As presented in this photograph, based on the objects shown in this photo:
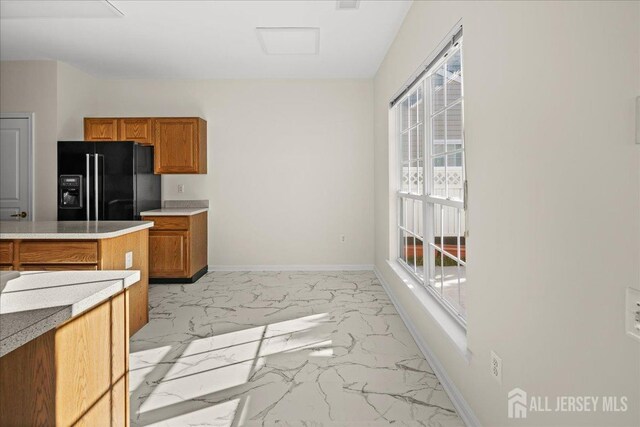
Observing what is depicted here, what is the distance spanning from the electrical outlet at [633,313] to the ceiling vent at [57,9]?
4081 millimetres

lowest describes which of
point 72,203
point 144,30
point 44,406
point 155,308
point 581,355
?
point 155,308

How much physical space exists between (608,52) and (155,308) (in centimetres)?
409

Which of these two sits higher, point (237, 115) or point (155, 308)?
point (237, 115)

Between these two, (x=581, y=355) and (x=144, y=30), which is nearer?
(x=581, y=355)

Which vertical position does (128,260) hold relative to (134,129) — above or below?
below

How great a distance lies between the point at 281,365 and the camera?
276cm

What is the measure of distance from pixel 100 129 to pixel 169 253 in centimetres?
192

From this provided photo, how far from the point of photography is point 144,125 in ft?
17.9

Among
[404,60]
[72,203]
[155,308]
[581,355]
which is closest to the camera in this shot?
[581,355]

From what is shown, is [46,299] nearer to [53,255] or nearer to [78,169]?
[53,255]

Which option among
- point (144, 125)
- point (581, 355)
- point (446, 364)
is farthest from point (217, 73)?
point (581, 355)

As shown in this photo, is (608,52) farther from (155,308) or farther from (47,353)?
(155,308)

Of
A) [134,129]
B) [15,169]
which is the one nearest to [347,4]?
[134,129]

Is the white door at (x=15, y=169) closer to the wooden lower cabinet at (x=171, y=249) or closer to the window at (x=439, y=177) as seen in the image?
the wooden lower cabinet at (x=171, y=249)
